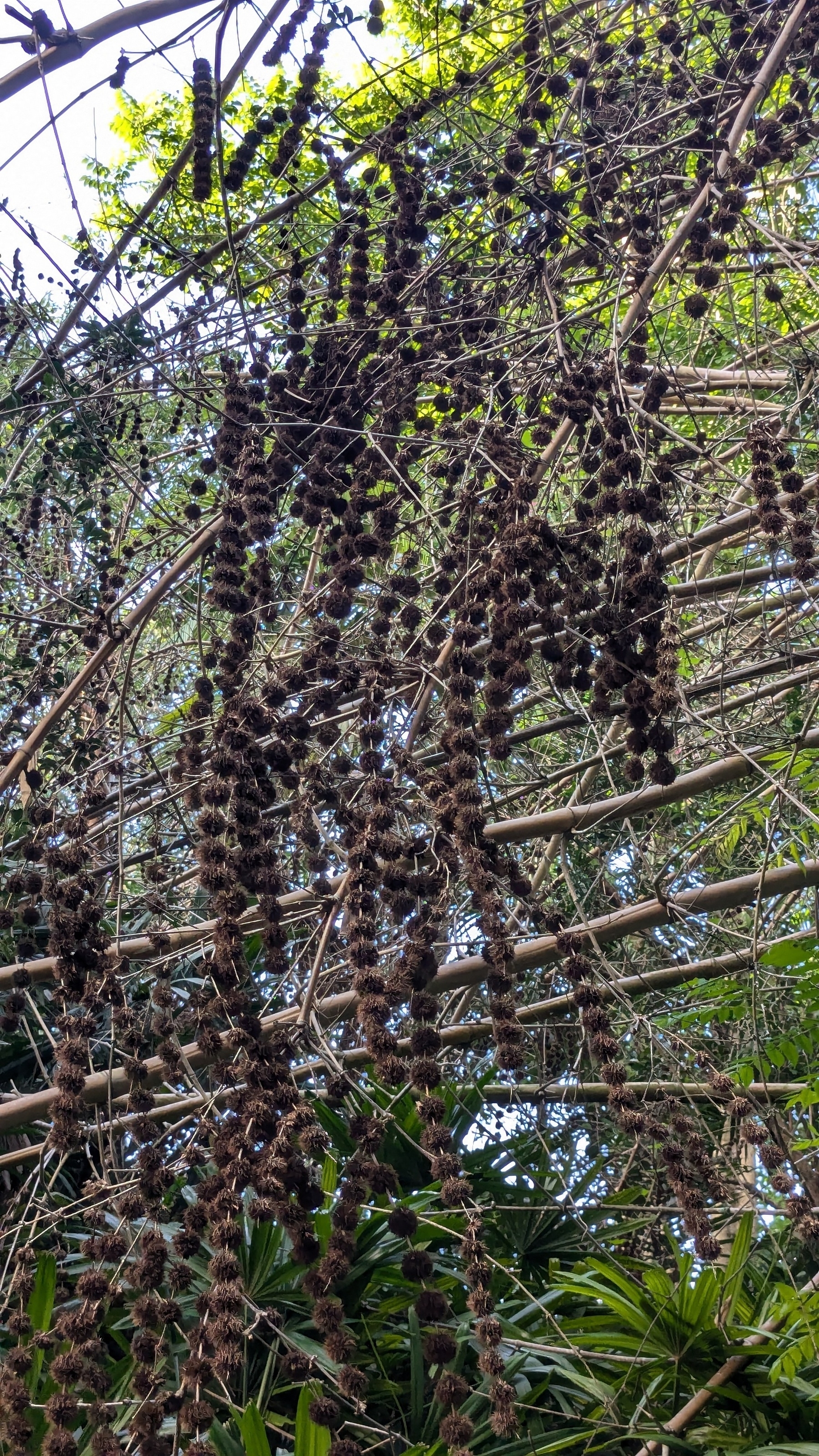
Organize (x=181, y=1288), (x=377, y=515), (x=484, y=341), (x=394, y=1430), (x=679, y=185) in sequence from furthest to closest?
1. (x=679, y=185)
2. (x=484, y=341)
3. (x=394, y=1430)
4. (x=377, y=515)
5. (x=181, y=1288)

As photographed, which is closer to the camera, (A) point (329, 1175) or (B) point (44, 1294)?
(B) point (44, 1294)

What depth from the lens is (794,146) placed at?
11.3ft

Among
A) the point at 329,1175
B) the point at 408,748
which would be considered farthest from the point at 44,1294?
the point at 408,748

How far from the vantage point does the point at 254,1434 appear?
8.69 ft

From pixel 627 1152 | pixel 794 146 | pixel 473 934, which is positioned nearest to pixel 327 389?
pixel 794 146

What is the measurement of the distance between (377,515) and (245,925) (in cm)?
104

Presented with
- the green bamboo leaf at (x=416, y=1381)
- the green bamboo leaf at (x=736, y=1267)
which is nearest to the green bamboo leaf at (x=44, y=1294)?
the green bamboo leaf at (x=416, y=1381)

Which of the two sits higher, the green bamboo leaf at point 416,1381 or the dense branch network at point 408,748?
the dense branch network at point 408,748

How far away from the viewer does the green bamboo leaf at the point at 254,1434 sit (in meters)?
2.64

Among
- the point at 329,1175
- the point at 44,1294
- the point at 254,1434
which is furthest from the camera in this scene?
the point at 329,1175

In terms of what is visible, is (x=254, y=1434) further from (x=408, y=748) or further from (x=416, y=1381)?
(x=408, y=748)

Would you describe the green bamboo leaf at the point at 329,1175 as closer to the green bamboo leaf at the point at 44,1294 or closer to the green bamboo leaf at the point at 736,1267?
the green bamboo leaf at the point at 44,1294

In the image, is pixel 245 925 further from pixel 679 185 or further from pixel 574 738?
pixel 679 185

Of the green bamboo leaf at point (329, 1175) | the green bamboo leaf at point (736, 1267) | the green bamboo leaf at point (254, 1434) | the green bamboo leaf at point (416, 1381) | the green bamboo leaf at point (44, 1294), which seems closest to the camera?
the green bamboo leaf at point (254, 1434)
